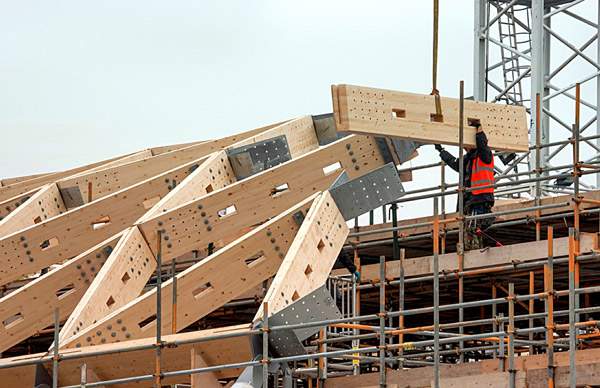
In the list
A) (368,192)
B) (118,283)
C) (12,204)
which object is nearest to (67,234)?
(118,283)

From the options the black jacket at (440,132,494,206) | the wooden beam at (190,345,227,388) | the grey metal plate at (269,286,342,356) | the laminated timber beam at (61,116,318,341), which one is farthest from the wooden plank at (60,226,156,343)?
the black jacket at (440,132,494,206)

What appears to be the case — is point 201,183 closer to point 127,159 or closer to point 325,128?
point 325,128

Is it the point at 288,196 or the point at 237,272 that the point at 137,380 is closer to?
the point at 237,272

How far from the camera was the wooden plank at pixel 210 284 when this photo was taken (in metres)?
20.5

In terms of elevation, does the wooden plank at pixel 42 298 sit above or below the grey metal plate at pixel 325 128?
below

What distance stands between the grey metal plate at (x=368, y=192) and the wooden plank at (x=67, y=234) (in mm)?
3974

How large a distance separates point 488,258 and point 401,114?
2410 mm

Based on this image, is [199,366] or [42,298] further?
[42,298]

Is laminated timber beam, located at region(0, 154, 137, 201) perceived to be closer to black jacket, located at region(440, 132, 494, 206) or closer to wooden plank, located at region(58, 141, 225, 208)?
wooden plank, located at region(58, 141, 225, 208)

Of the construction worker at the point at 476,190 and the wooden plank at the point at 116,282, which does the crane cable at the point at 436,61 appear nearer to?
the construction worker at the point at 476,190

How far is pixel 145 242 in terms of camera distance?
22.2 m

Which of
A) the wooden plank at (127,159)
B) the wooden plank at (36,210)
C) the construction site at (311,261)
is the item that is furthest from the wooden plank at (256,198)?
the wooden plank at (127,159)

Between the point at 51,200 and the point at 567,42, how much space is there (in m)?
12.3

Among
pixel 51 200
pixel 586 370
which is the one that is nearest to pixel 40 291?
pixel 51 200
